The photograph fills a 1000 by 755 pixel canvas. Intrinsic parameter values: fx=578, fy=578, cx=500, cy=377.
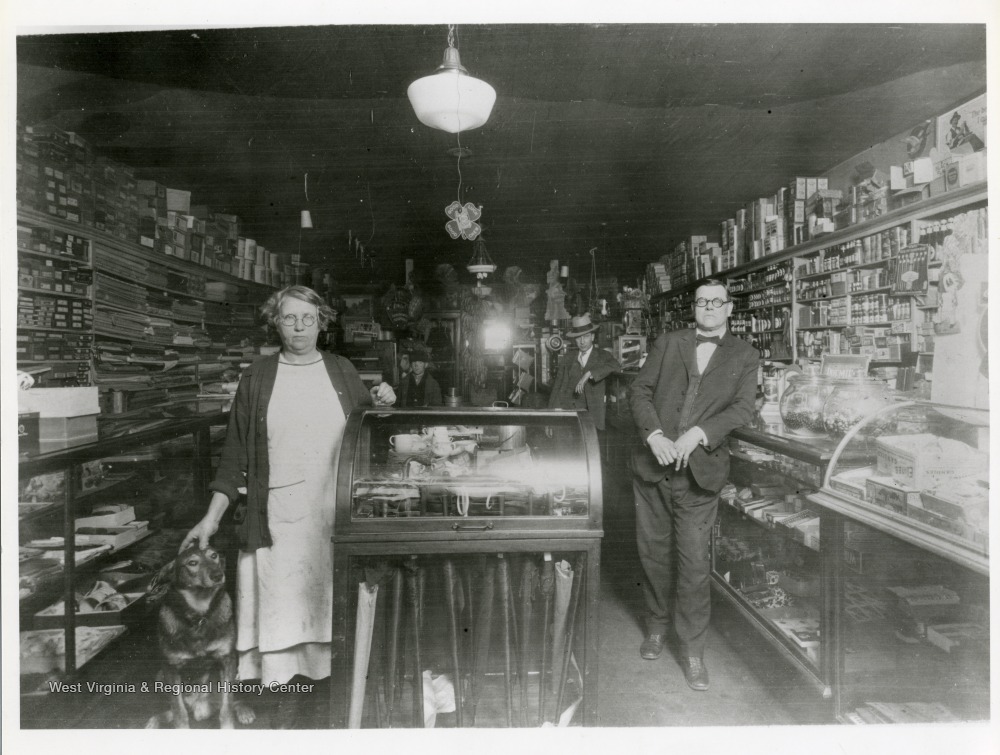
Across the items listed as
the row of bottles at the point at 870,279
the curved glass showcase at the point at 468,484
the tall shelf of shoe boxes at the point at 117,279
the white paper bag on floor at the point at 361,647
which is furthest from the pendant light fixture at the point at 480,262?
the white paper bag on floor at the point at 361,647

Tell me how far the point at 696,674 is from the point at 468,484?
4.95 ft

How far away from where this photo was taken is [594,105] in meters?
3.88

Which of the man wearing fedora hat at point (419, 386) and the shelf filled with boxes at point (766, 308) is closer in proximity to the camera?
the shelf filled with boxes at point (766, 308)

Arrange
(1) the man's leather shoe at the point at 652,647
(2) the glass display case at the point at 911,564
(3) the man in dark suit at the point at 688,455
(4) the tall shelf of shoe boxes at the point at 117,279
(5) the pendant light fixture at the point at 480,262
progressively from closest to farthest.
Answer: (2) the glass display case at the point at 911,564, (3) the man in dark suit at the point at 688,455, (1) the man's leather shoe at the point at 652,647, (4) the tall shelf of shoe boxes at the point at 117,279, (5) the pendant light fixture at the point at 480,262

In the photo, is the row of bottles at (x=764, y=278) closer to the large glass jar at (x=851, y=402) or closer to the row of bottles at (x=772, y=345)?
the row of bottles at (x=772, y=345)

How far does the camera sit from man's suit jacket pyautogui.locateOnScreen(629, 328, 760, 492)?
103 inches

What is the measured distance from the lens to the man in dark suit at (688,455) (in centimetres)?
261

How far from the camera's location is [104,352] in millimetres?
4398

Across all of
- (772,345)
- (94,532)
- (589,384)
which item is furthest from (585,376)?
(94,532)

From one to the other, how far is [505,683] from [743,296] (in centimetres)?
561

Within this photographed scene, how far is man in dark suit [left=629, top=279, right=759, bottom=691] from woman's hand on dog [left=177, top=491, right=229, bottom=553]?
179cm

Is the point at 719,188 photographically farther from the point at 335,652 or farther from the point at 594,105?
the point at 335,652

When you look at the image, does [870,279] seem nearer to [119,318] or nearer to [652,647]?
[652,647]

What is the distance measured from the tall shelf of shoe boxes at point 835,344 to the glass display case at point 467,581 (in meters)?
0.97
